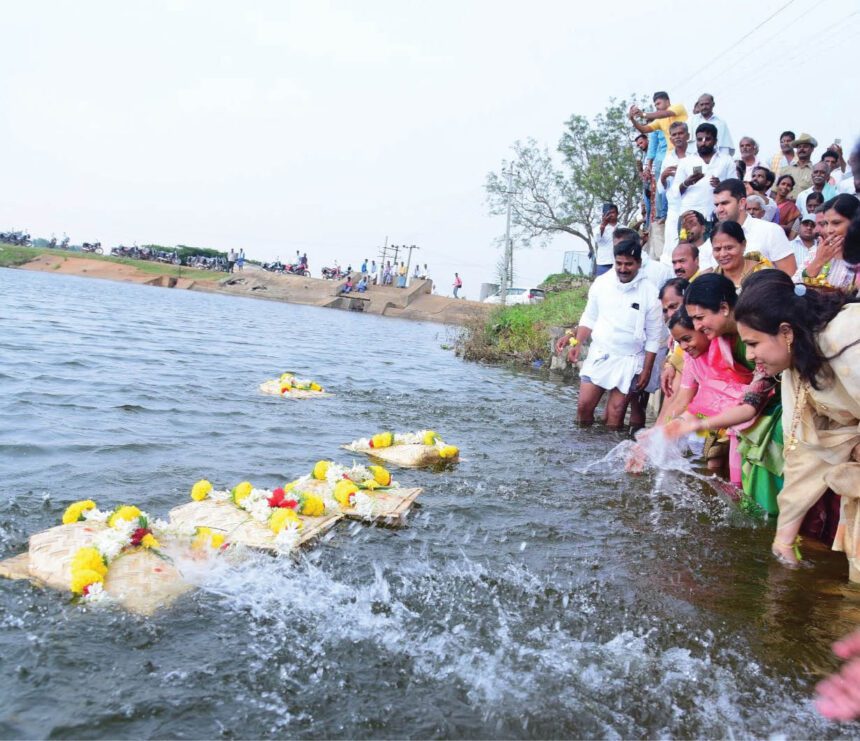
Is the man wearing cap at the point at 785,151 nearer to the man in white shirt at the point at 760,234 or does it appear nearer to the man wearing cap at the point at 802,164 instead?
the man wearing cap at the point at 802,164

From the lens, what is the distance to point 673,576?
3703 mm

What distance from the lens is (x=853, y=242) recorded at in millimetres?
3537

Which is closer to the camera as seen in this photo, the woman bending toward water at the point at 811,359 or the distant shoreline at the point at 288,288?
the woman bending toward water at the point at 811,359

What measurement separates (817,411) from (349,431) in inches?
186

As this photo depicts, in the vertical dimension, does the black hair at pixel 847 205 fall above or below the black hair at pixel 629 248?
above

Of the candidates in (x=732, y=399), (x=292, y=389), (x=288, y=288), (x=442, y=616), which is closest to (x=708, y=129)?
(x=732, y=399)

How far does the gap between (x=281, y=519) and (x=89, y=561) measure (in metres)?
1.01

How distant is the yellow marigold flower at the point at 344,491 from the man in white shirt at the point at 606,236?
26.0 feet

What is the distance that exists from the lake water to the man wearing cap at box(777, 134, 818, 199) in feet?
18.7

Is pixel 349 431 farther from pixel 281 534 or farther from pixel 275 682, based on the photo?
pixel 275 682

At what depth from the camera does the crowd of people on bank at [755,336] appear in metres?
3.37

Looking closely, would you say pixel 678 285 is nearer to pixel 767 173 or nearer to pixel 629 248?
pixel 629 248

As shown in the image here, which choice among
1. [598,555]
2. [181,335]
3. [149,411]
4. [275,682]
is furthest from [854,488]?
[181,335]

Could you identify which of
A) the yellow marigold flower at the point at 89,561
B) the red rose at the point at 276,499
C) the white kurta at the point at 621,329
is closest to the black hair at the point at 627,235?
the white kurta at the point at 621,329
